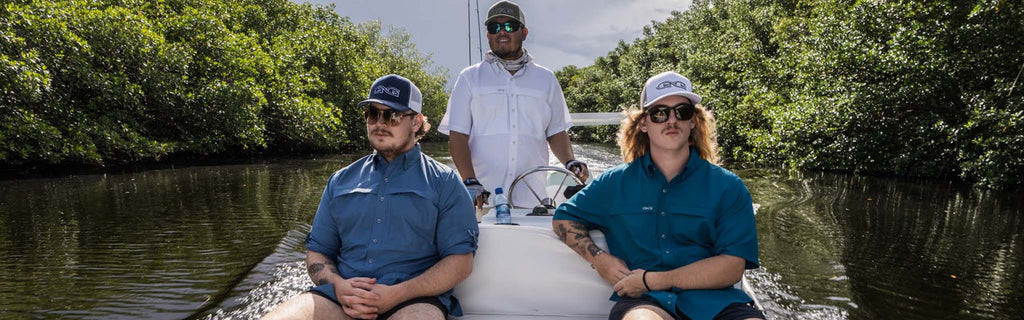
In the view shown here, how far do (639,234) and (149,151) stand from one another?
15.2 meters

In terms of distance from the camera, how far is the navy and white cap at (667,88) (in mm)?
2193

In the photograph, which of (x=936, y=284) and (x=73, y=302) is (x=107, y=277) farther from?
(x=936, y=284)

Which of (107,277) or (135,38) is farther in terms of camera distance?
(135,38)

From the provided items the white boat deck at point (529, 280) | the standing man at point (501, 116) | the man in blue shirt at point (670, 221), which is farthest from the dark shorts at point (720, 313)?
the standing man at point (501, 116)

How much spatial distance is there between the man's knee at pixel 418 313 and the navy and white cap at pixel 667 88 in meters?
1.15

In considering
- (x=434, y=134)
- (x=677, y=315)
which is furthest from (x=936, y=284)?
(x=434, y=134)

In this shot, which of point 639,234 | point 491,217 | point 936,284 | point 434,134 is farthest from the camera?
point 434,134

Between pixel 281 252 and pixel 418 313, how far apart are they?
4.15m

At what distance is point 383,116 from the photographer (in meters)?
2.28

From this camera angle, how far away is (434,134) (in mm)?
50062

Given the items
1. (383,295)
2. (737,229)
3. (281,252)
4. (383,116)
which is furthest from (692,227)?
(281,252)

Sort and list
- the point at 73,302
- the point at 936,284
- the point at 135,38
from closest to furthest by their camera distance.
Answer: the point at 73,302 < the point at 936,284 < the point at 135,38

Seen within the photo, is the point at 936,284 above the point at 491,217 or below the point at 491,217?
below

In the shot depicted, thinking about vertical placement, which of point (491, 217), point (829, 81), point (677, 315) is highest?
point (829, 81)
